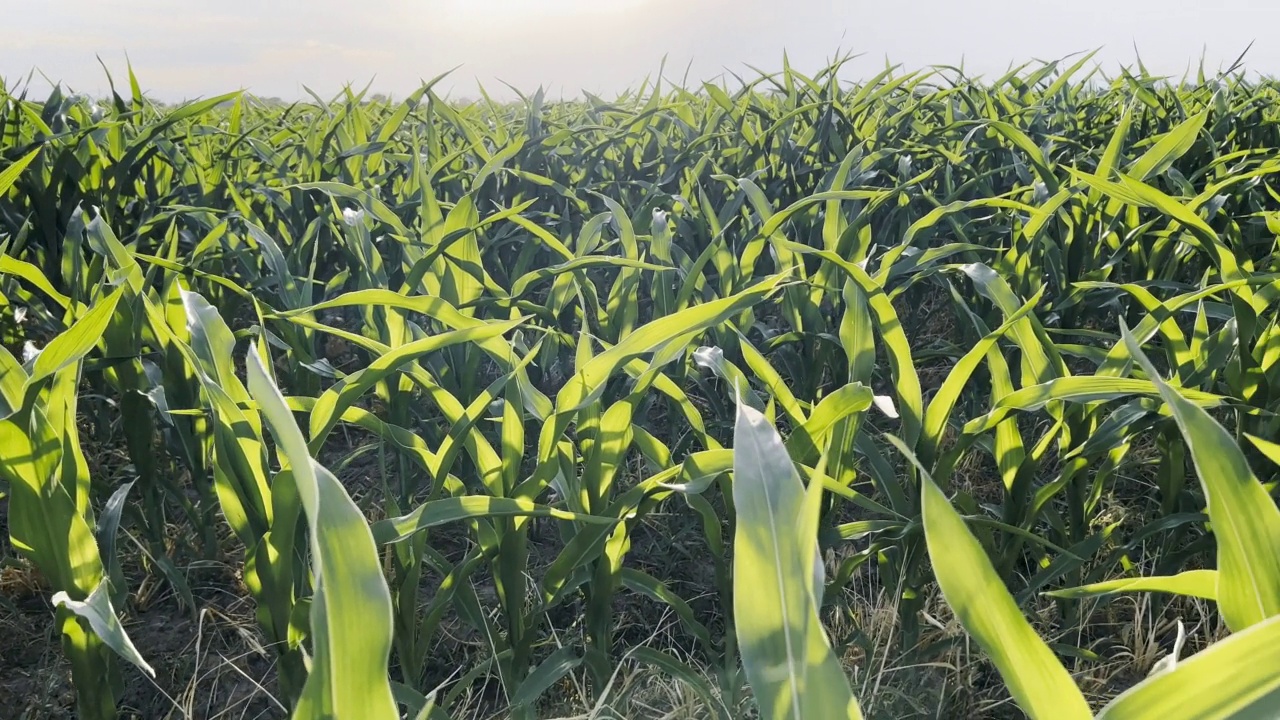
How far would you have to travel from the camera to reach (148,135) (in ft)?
4.70

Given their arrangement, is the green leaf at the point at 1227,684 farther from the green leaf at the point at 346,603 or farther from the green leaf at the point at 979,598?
the green leaf at the point at 346,603

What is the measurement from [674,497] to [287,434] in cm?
89

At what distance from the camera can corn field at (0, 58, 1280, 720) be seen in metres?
0.40

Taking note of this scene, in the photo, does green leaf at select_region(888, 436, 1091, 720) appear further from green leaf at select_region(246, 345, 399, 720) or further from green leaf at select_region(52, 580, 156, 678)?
green leaf at select_region(52, 580, 156, 678)

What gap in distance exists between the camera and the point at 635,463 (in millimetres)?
1439

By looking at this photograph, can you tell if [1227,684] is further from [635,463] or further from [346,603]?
[635,463]

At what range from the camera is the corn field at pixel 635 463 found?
0.40 metres

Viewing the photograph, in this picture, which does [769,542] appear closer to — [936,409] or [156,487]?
[936,409]

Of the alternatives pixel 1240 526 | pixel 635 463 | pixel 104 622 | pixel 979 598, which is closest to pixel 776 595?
pixel 979 598

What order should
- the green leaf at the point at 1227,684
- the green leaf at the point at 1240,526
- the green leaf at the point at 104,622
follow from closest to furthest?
1. the green leaf at the point at 1227,684
2. the green leaf at the point at 1240,526
3. the green leaf at the point at 104,622

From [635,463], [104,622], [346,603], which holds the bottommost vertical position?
[635,463]

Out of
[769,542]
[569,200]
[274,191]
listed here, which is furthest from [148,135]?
[769,542]

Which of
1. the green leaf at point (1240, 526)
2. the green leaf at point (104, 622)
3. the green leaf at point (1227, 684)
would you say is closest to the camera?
the green leaf at point (1227, 684)

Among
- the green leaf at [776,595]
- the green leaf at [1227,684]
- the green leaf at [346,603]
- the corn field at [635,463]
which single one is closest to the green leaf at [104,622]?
the corn field at [635,463]
